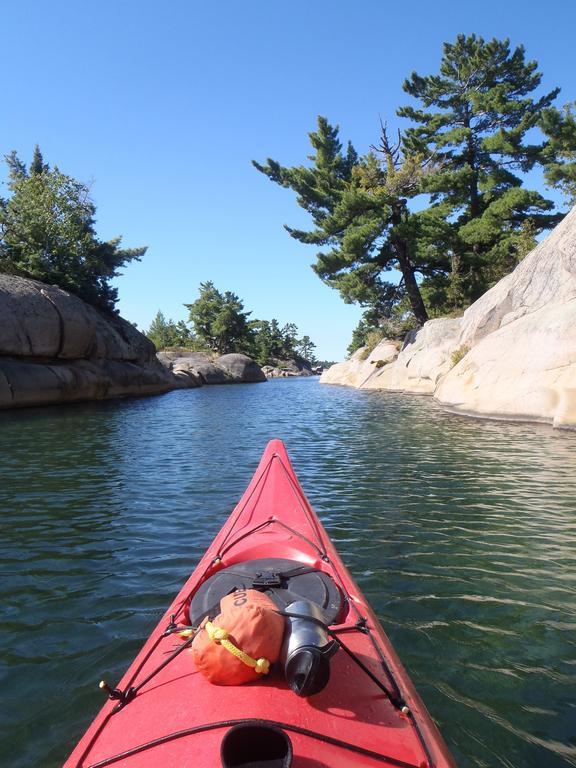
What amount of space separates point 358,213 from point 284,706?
29138 millimetres

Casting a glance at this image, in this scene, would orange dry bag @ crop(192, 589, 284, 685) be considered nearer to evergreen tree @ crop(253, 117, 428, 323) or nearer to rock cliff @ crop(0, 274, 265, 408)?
rock cliff @ crop(0, 274, 265, 408)

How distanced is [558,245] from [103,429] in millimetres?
16244

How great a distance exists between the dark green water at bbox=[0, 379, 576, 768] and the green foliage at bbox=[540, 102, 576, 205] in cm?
2013

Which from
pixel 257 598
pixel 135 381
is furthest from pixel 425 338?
pixel 257 598

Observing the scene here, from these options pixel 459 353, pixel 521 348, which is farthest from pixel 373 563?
pixel 459 353

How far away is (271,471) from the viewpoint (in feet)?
19.4

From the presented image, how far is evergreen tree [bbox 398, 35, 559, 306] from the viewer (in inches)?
1078

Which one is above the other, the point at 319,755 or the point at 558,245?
the point at 558,245

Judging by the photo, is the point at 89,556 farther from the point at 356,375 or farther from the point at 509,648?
the point at 356,375

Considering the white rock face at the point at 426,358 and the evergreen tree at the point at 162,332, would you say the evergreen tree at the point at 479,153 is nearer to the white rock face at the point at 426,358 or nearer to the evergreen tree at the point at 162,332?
the white rock face at the point at 426,358

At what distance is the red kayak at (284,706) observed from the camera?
176 cm

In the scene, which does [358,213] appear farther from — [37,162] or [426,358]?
[37,162]

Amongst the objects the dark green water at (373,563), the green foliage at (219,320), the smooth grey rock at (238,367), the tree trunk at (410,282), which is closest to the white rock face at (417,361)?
the tree trunk at (410,282)

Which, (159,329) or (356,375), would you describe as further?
(159,329)
